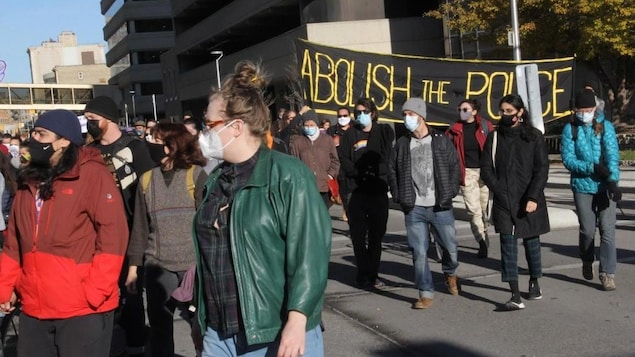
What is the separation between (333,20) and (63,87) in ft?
184

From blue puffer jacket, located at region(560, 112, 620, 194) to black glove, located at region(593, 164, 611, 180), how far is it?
0.03 meters

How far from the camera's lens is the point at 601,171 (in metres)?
7.64

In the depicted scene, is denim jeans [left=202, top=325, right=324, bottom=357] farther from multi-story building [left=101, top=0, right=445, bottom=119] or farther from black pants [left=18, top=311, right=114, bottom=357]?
multi-story building [left=101, top=0, right=445, bottom=119]

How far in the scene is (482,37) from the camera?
91.7ft

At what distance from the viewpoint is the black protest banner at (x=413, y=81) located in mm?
12523

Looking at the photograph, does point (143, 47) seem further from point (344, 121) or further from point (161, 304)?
point (161, 304)

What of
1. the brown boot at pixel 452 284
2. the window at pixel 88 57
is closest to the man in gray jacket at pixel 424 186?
the brown boot at pixel 452 284

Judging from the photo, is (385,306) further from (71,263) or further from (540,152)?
(71,263)

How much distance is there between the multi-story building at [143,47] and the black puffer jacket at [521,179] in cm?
8169

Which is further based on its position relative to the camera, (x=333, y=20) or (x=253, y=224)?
(x=333, y=20)

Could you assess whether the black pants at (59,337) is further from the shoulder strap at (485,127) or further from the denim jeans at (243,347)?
the shoulder strap at (485,127)

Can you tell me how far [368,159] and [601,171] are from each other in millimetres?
2314

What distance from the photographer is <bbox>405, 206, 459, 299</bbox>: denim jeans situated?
24.5 ft

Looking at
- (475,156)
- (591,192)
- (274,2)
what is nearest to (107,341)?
(591,192)
